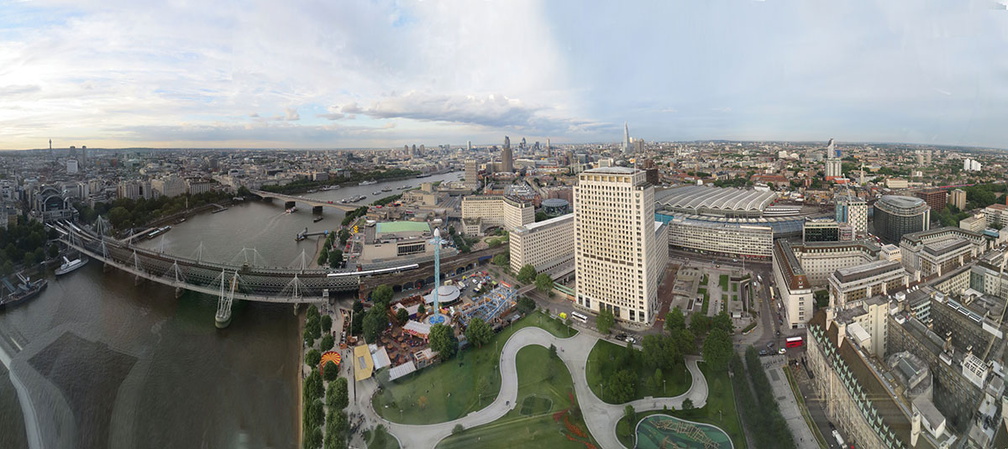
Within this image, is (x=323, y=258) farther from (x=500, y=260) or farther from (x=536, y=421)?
(x=536, y=421)

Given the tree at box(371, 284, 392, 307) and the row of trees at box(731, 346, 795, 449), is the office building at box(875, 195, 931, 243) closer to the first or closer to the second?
the row of trees at box(731, 346, 795, 449)

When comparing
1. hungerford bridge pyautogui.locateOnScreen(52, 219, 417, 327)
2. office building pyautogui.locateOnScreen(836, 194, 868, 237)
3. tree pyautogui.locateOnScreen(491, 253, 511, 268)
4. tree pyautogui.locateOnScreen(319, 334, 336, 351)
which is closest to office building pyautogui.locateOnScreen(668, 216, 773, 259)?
office building pyautogui.locateOnScreen(836, 194, 868, 237)

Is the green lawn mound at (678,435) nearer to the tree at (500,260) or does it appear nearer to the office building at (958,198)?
the tree at (500,260)

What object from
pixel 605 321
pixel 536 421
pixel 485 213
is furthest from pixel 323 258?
pixel 536 421

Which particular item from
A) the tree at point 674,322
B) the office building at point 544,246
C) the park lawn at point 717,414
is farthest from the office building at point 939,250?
the office building at point 544,246

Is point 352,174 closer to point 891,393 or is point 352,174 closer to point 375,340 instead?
point 375,340

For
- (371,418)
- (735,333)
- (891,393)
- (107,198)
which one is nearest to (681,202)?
(735,333)
